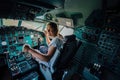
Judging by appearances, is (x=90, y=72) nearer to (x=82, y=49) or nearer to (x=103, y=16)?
(x=82, y=49)

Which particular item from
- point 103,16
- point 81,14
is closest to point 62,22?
point 81,14

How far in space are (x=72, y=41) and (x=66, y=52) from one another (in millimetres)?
197

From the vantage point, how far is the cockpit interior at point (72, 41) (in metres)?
1.70

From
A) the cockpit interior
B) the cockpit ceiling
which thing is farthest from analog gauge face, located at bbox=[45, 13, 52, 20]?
the cockpit ceiling

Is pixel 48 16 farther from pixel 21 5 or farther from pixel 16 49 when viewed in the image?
pixel 21 5

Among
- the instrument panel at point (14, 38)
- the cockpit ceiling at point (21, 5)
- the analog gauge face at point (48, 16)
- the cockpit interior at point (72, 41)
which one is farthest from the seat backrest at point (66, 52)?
the analog gauge face at point (48, 16)

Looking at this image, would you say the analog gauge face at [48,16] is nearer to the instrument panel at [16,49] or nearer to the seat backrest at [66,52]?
the instrument panel at [16,49]

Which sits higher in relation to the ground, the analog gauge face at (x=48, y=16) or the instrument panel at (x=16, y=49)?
the analog gauge face at (x=48, y=16)

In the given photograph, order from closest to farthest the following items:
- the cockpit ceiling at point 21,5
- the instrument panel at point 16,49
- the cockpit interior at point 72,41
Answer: the cockpit ceiling at point 21,5
the cockpit interior at point 72,41
the instrument panel at point 16,49

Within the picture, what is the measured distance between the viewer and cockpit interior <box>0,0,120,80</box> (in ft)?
5.57

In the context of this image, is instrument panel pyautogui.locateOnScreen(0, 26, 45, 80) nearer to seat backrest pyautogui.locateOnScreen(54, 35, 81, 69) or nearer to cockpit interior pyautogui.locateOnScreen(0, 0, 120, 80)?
cockpit interior pyautogui.locateOnScreen(0, 0, 120, 80)

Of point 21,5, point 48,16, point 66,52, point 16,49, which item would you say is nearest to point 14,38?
point 16,49

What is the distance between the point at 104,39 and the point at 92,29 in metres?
0.40

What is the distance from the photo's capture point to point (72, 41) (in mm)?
1815
